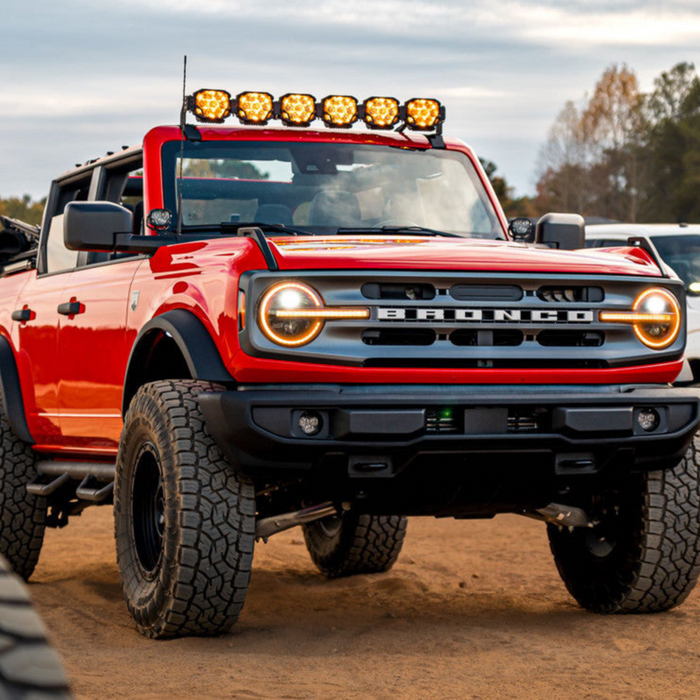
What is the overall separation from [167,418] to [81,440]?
68.8 inches

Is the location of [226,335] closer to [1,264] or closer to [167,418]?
[167,418]

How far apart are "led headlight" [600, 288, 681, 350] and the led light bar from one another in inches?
74.2

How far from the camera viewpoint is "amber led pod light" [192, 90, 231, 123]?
6059mm

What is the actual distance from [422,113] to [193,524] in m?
2.73

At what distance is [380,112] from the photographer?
6363 mm

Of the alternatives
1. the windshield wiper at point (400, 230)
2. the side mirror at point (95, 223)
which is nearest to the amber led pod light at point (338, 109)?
the windshield wiper at point (400, 230)

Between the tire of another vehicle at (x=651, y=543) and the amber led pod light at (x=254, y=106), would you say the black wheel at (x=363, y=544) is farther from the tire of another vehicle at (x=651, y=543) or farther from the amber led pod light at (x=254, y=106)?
the amber led pod light at (x=254, y=106)

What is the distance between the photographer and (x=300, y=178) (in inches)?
243

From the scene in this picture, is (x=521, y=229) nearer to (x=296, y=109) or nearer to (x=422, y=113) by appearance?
(x=422, y=113)

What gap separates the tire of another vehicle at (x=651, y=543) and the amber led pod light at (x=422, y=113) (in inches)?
83.4

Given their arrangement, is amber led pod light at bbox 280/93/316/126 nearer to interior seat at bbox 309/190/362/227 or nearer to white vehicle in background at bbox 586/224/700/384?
interior seat at bbox 309/190/362/227

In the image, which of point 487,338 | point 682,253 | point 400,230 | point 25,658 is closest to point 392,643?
point 487,338

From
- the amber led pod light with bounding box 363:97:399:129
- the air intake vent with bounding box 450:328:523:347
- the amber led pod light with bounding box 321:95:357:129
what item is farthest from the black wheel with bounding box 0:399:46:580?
the air intake vent with bounding box 450:328:523:347

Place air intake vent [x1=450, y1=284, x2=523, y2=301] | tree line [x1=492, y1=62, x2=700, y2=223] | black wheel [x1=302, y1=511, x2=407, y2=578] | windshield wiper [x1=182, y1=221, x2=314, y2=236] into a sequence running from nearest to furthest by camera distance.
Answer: air intake vent [x1=450, y1=284, x2=523, y2=301], windshield wiper [x1=182, y1=221, x2=314, y2=236], black wheel [x1=302, y1=511, x2=407, y2=578], tree line [x1=492, y1=62, x2=700, y2=223]
